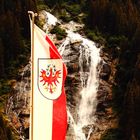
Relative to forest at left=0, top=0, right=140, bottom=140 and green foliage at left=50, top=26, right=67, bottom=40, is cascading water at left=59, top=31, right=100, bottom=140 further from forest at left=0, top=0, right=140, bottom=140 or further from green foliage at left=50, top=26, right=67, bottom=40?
forest at left=0, top=0, right=140, bottom=140

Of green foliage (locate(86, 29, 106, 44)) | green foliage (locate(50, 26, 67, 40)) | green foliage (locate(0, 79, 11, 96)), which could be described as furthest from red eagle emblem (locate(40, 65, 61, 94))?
green foliage (locate(86, 29, 106, 44))

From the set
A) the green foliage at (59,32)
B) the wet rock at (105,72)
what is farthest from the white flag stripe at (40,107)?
the green foliage at (59,32)

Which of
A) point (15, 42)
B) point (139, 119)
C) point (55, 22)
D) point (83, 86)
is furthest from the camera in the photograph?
point (55, 22)

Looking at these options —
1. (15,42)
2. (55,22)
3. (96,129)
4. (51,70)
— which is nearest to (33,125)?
(51,70)

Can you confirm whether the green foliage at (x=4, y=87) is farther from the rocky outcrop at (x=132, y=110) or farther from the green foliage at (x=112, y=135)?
the rocky outcrop at (x=132, y=110)

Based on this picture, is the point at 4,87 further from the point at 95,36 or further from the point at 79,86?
the point at 95,36

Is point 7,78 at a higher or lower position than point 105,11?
lower

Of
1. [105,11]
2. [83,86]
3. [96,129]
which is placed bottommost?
[96,129]

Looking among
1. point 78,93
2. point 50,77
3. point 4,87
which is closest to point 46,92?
point 50,77

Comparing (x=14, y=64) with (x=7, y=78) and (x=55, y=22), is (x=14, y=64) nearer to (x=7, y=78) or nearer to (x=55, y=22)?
(x=7, y=78)
